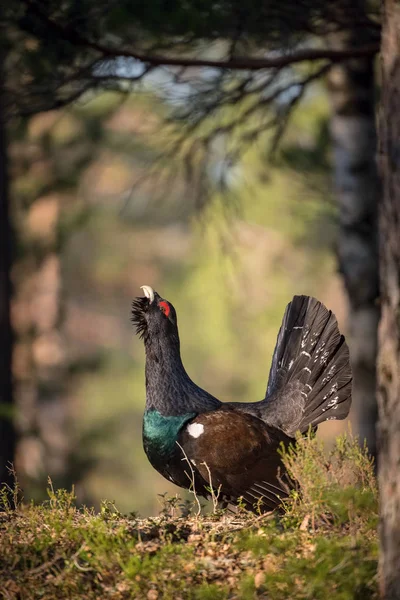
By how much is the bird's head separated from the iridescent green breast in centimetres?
55

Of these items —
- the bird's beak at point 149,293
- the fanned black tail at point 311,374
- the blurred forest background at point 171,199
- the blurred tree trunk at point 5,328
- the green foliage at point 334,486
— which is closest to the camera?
the green foliage at point 334,486

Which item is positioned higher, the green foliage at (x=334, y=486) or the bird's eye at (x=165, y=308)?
the bird's eye at (x=165, y=308)

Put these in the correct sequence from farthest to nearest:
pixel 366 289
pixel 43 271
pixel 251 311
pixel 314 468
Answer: pixel 251 311
pixel 43 271
pixel 366 289
pixel 314 468

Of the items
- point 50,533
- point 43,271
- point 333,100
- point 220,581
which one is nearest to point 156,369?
point 50,533

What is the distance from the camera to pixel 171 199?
2692 cm

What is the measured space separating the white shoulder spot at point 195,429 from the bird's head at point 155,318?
627mm

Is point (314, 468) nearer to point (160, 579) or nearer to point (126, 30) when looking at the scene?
point (160, 579)

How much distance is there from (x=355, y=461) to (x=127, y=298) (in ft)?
82.1

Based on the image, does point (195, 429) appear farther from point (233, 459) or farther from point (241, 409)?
point (241, 409)

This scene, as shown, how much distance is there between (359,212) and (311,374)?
281 cm

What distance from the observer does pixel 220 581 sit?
3.60 m

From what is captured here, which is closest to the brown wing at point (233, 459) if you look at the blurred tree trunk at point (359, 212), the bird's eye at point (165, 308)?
the bird's eye at point (165, 308)

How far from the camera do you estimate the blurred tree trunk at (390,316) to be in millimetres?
3250

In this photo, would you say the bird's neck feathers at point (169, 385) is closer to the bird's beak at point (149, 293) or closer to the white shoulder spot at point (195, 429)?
the white shoulder spot at point (195, 429)
